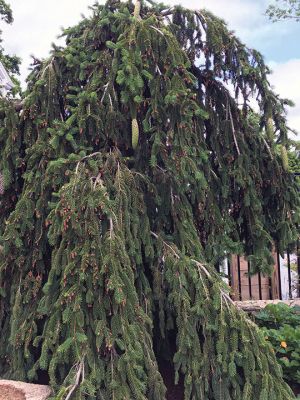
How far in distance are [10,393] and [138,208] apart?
55.3 inches

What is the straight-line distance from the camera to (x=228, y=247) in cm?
354

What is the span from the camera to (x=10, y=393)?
2.74 metres

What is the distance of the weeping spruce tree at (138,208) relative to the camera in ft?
8.58

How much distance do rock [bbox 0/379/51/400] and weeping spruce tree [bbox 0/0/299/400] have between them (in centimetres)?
9

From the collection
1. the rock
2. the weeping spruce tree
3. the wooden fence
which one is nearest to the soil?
the rock

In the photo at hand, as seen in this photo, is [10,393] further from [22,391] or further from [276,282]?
[276,282]

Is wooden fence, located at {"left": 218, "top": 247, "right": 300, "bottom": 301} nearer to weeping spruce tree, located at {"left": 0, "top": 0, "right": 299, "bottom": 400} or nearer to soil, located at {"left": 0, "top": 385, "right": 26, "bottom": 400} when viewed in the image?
weeping spruce tree, located at {"left": 0, "top": 0, "right": 299, "bottom": 400}

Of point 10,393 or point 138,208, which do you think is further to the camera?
point 138,208

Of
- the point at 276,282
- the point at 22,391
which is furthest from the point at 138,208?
the point at 276,282

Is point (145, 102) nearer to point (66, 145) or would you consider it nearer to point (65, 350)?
point (66, 145)

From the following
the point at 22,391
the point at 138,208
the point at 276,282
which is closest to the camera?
the point at 22,391

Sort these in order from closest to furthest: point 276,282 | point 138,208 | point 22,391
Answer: point 22,391
point 138,208
point 276,282

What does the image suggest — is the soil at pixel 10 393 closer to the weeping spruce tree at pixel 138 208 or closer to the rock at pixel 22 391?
→ the rock at pixel 22 391

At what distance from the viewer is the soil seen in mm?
2692
